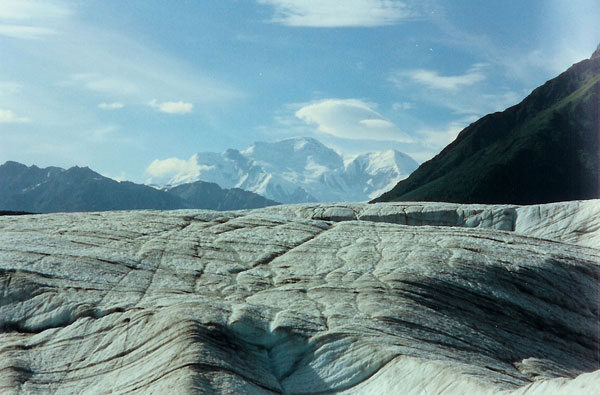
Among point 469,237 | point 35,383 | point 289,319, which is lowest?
point 35,383

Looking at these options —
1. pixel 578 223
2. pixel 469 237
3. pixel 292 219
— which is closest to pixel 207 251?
pixel 292 219

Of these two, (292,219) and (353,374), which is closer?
(353,374)

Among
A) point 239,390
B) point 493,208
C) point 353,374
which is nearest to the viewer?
point 239,390

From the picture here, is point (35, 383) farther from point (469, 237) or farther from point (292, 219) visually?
point (469, 237)

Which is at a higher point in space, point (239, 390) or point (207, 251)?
point (207, 251)

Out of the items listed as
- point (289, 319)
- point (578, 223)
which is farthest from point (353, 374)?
point (578, 223)

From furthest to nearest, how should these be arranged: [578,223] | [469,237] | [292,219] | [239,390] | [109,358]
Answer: [578,223] → [292,219] → [469,237] → [109,358] → [239,390]

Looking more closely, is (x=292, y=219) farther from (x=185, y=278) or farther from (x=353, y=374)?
(x=353, y=374)
